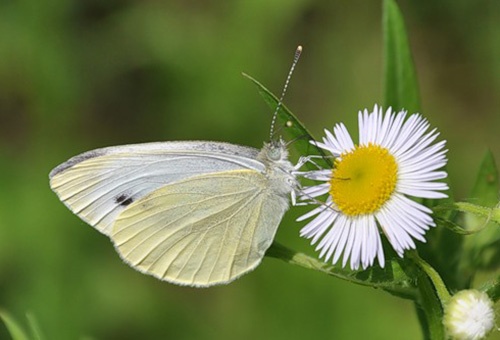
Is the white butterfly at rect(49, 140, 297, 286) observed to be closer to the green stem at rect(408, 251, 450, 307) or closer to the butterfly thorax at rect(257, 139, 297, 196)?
the butterfly thorax at rect(257, 139, 297, 196)

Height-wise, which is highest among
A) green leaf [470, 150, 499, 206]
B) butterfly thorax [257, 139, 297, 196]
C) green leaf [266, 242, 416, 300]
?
green leaf [470, 150, 499, 206]

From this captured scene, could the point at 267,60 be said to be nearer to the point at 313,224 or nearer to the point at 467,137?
Result: the point at 467,137

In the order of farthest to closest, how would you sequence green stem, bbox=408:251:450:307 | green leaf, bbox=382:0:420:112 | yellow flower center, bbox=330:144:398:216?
green leaf, bbox=382:0:420:112, yellow flower center, bbox=330:144:398:216, green stem, bbox=408:251:450:307

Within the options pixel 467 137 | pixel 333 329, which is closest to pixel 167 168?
pixel 333 329

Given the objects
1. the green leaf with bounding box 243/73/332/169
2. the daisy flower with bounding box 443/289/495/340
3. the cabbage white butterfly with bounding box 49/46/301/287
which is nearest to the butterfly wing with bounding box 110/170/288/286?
the cabbage white butterfly with bounding box 49/46/301/287

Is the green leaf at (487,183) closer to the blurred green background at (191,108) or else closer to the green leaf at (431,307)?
the green leaf at (431,307)

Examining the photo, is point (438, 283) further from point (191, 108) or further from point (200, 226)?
point (191, 108)
